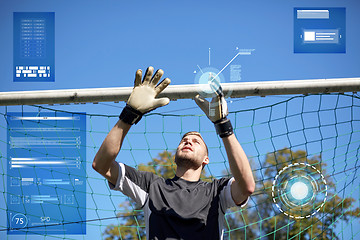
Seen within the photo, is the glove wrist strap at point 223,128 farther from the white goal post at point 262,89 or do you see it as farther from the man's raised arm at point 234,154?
the white goal post at point 262,89

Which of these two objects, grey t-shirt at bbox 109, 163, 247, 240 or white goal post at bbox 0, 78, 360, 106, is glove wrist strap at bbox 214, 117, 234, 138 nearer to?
grey t-shirt at bbox 109, 163, 247, 240

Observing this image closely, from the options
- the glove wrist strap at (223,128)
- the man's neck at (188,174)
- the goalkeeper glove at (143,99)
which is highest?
the goalkeeper glove at (143,99)

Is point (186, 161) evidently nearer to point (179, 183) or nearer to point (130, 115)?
point (179, 183)

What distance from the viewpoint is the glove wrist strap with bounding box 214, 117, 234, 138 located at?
2.48 metres

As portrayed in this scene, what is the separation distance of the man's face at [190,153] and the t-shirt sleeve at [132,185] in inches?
8.5

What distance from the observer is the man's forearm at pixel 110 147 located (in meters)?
2.49

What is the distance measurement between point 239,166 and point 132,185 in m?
0.57

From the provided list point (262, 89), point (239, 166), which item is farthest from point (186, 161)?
point (262, 89)

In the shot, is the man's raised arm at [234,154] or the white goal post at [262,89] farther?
the white goal post at [262,89]

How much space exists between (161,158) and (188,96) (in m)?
7.24

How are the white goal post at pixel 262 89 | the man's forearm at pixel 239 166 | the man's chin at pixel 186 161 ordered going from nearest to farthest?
the man's forearm at pixel 239 166 → the man's chin at pixel 186 161 → the white goal post at pixel 262 89

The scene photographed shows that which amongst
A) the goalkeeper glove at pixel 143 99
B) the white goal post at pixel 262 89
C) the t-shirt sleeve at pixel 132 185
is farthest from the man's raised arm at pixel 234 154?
the white goal post at pixel 262 89

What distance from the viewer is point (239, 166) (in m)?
2.45

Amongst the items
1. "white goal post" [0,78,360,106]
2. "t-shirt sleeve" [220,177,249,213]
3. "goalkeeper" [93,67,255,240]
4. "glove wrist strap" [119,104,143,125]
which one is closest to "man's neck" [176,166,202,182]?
"goalkeeper" [93,67,255,240]
